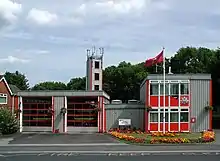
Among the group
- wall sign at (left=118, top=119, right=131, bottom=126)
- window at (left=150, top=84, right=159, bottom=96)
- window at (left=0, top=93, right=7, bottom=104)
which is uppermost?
window at (left=150, top=84, right=159, bottom=96)

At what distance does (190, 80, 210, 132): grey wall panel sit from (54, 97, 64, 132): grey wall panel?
56.1 feet

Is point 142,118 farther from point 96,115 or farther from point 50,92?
point 50,92

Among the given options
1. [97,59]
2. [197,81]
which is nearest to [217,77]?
[197,81]

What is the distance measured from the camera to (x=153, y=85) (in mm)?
55188

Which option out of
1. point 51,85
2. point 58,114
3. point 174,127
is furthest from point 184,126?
point 51,85

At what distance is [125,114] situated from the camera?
57.4 metres

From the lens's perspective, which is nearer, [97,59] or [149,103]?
[149,103]

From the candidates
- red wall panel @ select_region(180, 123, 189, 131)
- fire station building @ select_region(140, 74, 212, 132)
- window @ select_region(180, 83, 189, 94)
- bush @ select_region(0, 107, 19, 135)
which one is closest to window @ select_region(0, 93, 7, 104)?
bush @ select_region(0, 107, 19, 135)

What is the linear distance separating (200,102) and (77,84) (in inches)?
3076

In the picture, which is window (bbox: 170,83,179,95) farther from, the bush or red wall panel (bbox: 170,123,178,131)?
the bush

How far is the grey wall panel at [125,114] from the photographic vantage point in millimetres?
57094

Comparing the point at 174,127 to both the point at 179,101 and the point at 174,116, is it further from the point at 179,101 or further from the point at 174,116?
the point at 179,101

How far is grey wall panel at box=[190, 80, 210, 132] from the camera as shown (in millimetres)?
53781

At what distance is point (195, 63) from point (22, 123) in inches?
1858
